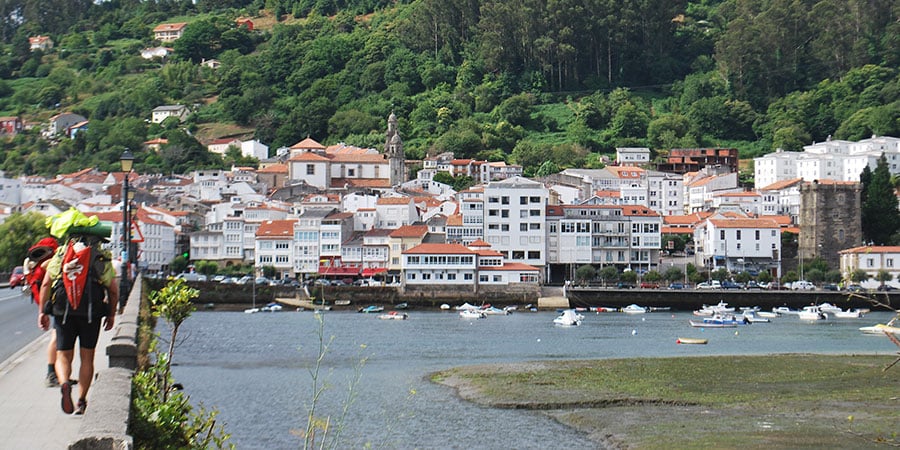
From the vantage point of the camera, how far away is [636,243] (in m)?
73.7

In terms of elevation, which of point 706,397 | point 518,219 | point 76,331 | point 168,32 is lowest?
point 706,397

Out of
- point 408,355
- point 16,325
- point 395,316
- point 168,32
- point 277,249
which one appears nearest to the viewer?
point 16,325

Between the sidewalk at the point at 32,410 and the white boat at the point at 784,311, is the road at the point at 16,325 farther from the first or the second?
the white boat at the point at 784,311

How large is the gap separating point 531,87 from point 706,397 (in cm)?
9586

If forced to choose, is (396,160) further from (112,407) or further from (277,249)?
(112,407)

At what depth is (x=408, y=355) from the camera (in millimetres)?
38562

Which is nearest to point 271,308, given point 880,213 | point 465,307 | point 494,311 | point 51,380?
point 465,307

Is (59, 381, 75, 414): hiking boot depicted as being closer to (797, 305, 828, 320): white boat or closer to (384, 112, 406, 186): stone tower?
(797, 305, 828, 320): white boat

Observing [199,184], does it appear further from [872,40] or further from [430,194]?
[872,40]

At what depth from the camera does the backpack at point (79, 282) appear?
8852 mm

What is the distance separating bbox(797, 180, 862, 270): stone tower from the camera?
7725 centimetres

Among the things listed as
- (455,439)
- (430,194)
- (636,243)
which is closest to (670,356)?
(455,439)

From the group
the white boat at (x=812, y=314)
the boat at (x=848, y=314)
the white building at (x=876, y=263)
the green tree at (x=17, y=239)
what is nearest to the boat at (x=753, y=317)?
the white boat at (x=812, y=314)

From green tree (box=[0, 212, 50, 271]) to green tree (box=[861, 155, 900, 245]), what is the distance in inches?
2078
